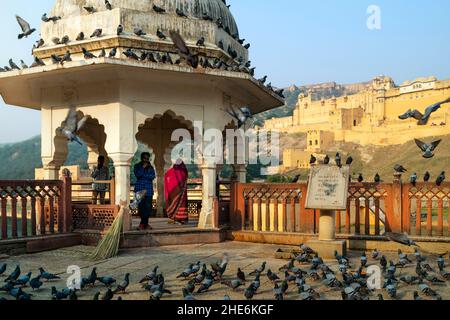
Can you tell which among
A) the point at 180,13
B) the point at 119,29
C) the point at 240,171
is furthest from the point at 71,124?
the point at 240,171

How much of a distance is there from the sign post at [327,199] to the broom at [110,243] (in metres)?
3.46

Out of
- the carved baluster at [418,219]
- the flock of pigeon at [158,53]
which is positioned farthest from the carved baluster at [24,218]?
the carved baluster at [418,219]

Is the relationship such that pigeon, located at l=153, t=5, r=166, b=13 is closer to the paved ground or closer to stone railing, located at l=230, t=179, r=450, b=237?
stone railing, located at l=230, t=179, r=450, b=237

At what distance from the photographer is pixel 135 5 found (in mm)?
10523

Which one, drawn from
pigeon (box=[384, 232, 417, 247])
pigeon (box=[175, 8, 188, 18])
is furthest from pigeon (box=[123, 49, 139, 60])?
pigeon (box=[384, 232, 417, 247])

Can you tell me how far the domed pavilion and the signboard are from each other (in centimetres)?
270

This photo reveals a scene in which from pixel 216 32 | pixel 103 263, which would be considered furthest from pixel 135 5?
pixel 103 263

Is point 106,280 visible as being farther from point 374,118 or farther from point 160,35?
point 374,118

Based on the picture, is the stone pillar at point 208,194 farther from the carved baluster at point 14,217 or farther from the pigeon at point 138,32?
the carved baluster at point 14,217

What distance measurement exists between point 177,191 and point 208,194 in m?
0.96

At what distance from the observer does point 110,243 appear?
28.3 feet
